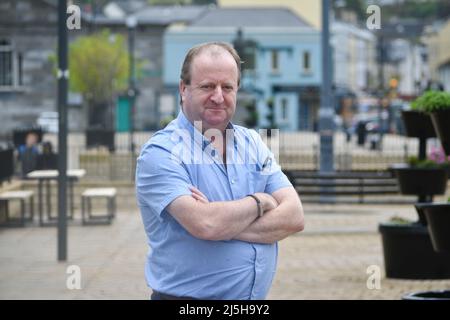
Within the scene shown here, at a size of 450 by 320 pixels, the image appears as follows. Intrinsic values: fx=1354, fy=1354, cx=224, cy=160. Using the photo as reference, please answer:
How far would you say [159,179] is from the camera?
488 cm

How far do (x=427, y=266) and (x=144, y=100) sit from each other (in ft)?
237

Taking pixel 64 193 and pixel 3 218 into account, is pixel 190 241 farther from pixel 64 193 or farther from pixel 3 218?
pixel 3 218

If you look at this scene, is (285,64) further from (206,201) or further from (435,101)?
(206,201)

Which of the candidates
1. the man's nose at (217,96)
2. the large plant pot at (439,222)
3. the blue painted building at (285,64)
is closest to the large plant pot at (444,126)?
the large plant pot at (439,222)

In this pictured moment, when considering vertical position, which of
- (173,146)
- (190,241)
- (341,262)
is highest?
(173,146)

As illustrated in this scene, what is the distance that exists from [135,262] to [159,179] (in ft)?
38.5

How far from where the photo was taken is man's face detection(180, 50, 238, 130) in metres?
4.85

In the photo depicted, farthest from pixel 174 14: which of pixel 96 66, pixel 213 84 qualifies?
pixel 213 84

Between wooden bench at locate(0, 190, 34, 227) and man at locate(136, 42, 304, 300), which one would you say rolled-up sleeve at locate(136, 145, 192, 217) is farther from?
wooden bench at locate(0, 190, 34, 227)

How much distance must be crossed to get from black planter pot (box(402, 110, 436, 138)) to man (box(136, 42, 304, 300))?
9643 millimetres

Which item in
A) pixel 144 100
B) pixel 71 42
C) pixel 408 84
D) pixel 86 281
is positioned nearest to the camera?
pixel 86 281

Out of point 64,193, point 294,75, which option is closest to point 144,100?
point 294,75

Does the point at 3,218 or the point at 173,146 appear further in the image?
the point at 3,218
